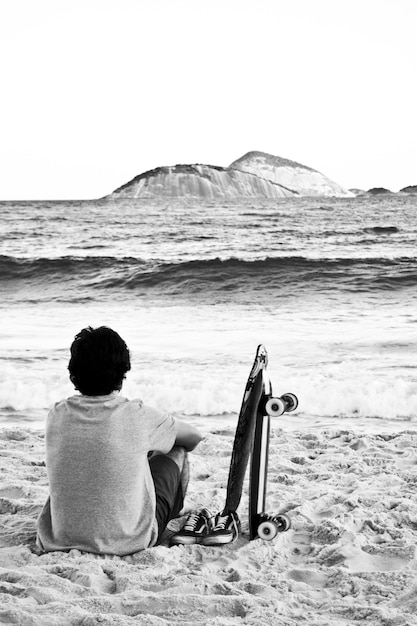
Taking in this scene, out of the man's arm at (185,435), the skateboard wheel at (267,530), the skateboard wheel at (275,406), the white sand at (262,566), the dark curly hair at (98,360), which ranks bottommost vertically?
the white sand at (262,566)

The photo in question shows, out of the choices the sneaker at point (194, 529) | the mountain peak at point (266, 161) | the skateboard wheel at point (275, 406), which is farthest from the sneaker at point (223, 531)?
the mountain peak at point (266, 161)

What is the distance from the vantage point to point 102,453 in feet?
8.83

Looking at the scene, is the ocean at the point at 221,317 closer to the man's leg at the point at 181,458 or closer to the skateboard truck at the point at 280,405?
the man's leg at the point at 181,458

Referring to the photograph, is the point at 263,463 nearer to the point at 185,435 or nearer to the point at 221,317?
the point at 185,435

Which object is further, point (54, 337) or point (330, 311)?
point (330, 311)

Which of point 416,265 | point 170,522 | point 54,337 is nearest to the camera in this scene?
point 170,522

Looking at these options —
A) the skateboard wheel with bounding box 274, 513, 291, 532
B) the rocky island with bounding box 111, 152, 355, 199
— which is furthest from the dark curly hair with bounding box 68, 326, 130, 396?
the rocky island with bounding box 111, 152, 355, 199

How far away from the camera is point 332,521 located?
327 cm

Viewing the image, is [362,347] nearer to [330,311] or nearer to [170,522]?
[330,311]

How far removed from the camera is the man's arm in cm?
292

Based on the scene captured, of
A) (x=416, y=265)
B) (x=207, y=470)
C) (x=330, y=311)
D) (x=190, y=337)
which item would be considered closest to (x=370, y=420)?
(x=207, y=470)

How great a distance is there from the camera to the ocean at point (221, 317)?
6.09 metres

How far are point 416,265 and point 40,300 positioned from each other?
969 centimetres

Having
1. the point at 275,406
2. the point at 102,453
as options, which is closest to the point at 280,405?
the point at 275,406
